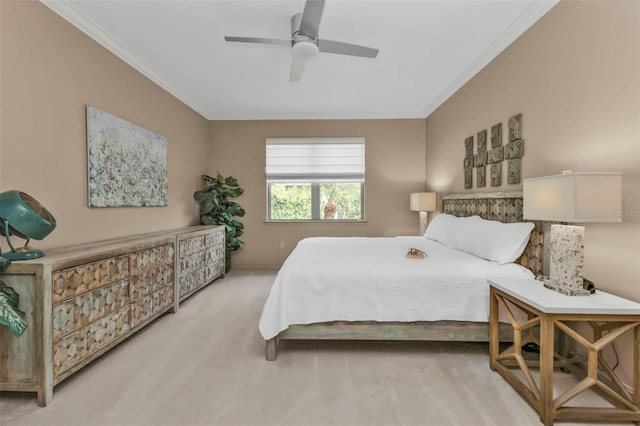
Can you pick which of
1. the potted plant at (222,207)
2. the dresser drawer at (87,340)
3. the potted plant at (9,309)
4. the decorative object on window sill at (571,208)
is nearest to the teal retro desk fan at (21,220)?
the potted plant at (9,309)

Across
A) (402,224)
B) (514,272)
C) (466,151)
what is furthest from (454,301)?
(402,224)

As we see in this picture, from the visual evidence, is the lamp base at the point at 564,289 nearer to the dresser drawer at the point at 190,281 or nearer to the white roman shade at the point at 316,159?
the dresser drawer at the point at 190,281

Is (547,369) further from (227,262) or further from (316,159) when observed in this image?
(227,262)

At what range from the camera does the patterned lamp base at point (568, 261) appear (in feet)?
5.80

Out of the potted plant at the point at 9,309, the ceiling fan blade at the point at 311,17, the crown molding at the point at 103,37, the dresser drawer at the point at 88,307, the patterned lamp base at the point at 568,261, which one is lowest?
the dresser drawer at the point at 88,307

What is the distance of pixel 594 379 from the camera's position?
1.57 m

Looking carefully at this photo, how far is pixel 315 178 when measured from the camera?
5336 mm

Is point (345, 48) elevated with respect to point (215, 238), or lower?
elevated

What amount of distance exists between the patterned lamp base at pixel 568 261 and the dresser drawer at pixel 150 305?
3.15 metres

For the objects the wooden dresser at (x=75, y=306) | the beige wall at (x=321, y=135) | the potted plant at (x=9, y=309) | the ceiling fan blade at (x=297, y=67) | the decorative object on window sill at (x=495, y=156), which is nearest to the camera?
the potted plant at (x=9, y=309)

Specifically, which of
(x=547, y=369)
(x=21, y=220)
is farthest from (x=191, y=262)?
(x=547, y=369)

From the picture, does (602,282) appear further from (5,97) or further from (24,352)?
(5,97)

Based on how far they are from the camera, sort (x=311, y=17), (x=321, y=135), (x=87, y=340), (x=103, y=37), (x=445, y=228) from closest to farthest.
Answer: (x=87, y=340) → (x=311, y=17) → (x=103, y=37) → (x=445, y=228) → (x=321, y=135)

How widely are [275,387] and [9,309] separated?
1494 millimetres
